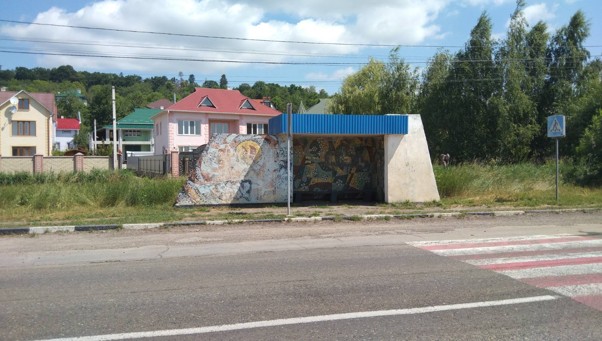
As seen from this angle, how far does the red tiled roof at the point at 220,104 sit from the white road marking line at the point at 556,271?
2030 inches

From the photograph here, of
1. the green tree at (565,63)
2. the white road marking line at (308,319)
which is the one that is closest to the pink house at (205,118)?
the green tree at (565,63)

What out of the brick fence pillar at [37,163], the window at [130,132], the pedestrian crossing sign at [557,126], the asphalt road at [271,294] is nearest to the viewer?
the asphalt road at [271,294]

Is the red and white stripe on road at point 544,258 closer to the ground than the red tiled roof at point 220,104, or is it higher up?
closer to the ground

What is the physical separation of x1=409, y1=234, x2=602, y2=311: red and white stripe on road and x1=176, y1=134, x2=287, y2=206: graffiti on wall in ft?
24.7

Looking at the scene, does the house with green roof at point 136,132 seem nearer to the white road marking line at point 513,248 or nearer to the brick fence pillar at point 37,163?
the brick fence pillar at point 37,163

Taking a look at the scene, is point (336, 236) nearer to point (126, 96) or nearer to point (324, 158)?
point (324, 158)

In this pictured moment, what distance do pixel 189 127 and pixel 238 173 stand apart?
138ft

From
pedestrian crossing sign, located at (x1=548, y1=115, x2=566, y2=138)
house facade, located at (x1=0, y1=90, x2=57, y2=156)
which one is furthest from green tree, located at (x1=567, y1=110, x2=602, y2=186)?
house facade, located at (x1=0, y1=90, x2=57, y2=156)

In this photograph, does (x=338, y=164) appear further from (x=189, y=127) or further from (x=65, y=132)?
(x=65, y=132)

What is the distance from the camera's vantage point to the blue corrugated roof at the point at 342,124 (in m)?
15.6

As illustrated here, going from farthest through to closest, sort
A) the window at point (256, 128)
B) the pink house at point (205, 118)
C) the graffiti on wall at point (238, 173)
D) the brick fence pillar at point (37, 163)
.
→ the window at point (256, 128)
the pink house at point (205, 118)
the brick fence pillar at point (37, 163)
the graffiti on wall at point (238, 173)

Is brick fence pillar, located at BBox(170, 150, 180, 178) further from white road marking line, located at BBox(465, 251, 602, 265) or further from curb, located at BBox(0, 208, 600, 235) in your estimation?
white road marking line, located at BBox(465, 251, 602, 265)

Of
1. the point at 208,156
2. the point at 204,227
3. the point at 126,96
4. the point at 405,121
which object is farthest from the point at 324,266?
the point at 126,96

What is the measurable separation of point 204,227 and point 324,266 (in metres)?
5.53
